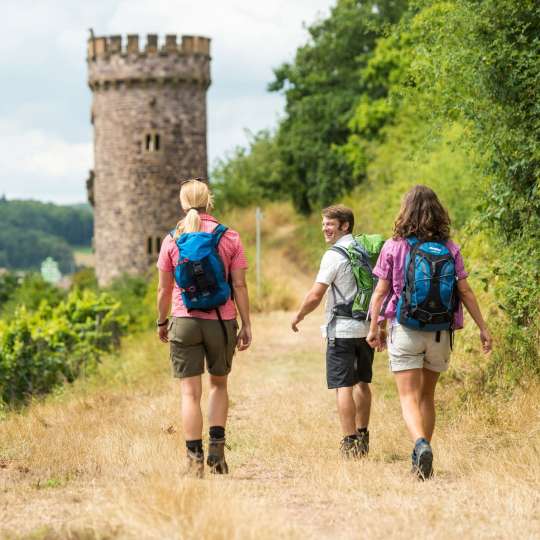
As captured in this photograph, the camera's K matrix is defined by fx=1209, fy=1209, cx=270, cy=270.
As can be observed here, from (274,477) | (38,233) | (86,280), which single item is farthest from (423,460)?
(38,233)

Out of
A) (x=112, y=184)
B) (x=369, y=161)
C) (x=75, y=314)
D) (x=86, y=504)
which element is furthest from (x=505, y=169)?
(x=112, y=184)

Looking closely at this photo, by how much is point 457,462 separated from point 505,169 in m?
3.69

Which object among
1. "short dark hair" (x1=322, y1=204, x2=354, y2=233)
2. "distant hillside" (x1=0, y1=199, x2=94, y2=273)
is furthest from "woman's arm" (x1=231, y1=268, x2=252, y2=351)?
"distant hillside" (x1=0, y1=199, x2=94, y2=273)

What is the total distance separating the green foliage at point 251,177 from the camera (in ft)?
161

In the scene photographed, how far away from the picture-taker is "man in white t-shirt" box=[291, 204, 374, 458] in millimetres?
8250

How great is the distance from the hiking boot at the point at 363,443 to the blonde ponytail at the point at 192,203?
1.96 m

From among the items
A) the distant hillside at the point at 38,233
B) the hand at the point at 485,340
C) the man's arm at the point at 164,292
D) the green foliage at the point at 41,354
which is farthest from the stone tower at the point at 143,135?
Answer: the distant hillside at the point at 38,233

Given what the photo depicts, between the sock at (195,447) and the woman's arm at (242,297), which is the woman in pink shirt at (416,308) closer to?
A: the woman's arm at (242,297)

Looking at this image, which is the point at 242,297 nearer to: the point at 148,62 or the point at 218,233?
the point at 218,233

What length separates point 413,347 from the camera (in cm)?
739

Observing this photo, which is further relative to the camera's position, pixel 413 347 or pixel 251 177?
pixel 251 177

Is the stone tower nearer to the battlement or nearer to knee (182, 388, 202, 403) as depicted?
the battlement

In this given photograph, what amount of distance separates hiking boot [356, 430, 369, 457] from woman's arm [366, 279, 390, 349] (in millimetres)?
965

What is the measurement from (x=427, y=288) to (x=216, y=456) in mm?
1757
